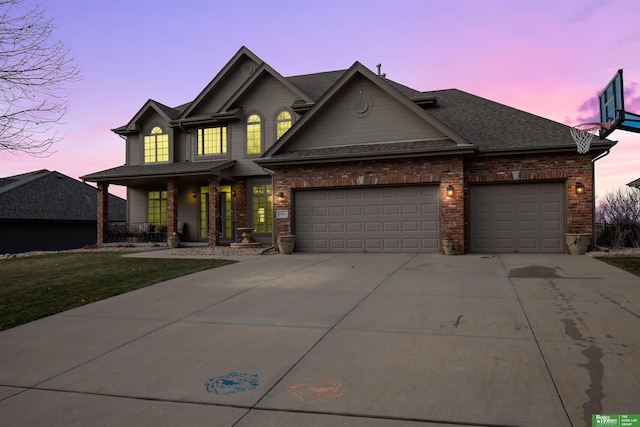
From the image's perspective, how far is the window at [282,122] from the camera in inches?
781

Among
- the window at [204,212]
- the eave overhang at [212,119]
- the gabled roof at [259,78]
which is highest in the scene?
the gabled roof at [259,78]

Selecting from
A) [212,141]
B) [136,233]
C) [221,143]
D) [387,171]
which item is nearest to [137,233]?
[136,233]

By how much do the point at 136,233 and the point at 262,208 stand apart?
6975 mm

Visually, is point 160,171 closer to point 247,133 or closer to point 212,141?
point 212,141

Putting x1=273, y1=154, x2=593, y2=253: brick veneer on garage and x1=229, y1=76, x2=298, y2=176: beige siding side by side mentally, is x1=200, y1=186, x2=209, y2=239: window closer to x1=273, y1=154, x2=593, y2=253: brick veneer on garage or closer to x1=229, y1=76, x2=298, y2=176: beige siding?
x1=229, y1=76, x2=298, y2=176: beige siding

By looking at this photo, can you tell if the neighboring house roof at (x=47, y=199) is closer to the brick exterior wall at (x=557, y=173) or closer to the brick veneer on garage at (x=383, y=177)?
the brick veneer on garage at (x=383, y=177)

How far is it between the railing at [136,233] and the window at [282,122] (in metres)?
7.92

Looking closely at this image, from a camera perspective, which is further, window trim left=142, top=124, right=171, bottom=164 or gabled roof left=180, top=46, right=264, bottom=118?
window trim left=142, top=124, right=171, bottom=164

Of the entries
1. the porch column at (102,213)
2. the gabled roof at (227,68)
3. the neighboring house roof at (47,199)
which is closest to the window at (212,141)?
the gabled roof at (227,68)

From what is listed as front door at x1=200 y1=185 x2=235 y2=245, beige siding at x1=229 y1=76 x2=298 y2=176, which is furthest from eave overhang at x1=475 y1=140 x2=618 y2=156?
front door at x1=200 y1=185 x2=235 y2=245

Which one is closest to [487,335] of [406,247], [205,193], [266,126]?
[406,247]

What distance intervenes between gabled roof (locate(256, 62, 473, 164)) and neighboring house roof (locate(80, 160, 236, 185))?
3.75 m

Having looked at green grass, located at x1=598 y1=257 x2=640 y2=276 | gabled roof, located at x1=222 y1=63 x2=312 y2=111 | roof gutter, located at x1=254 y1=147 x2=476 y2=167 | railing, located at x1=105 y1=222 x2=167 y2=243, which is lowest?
green grass, located at x1=598 y1=257 x2=640 y2=276

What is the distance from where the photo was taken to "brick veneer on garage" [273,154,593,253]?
13.7 meters
